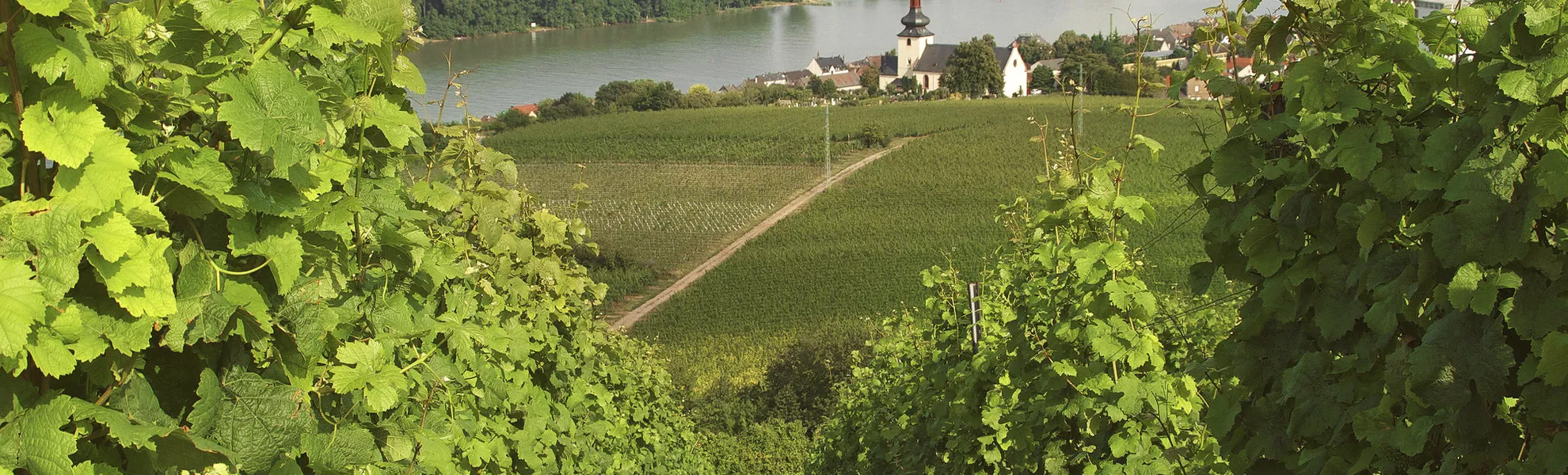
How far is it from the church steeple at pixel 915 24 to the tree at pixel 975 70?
36.0 feet

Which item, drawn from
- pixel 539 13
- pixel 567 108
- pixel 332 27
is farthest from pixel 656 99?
pixel 332 27

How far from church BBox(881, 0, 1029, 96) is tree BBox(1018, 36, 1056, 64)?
12.7 feet

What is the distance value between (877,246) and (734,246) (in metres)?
4.82

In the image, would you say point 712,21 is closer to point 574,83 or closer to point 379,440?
point 574,83

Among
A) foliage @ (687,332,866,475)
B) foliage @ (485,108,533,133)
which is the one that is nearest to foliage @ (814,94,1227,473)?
foliage @ (687,332,866,475)

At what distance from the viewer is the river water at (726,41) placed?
239 ft

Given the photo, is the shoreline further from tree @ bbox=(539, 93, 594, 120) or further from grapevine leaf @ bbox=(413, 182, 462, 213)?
grapevine leaf @ bbox=(413, 182, 462, 213)

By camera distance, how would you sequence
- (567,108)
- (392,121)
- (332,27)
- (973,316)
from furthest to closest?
1. (567,108)
2. (973,316)
3. (392,121)
4. (332,27)

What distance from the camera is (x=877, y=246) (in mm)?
32562

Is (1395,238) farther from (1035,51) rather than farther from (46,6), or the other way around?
(1035,51)

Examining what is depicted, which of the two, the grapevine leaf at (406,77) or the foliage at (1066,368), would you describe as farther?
the foliage at (1066,368)

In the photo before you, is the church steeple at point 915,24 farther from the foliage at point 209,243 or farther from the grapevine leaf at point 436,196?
the foliage at point 209,243

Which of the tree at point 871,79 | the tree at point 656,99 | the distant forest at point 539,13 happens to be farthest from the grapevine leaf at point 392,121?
the tree at point 871,79

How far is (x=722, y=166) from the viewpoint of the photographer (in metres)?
49.2
